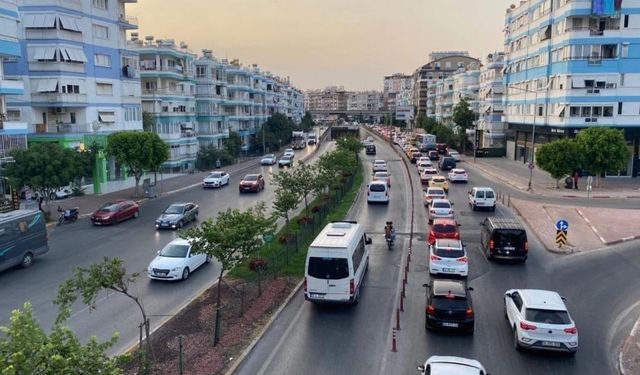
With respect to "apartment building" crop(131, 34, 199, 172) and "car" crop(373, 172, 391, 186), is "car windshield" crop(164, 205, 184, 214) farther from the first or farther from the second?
"apartment building" crop(131, 34, 199, 172)

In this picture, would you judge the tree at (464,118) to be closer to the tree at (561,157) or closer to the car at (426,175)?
the car at (426,175)

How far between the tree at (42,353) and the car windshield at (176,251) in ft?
51.9

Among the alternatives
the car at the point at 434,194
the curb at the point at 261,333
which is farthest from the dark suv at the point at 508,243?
the car at the point at 434,194

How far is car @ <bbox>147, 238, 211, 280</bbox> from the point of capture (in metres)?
22.5

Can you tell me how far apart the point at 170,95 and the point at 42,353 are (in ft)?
203

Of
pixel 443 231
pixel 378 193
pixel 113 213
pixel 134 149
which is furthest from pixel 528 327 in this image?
pixel 134 149

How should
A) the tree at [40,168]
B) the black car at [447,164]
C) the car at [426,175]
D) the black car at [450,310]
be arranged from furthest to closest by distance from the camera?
the black car at [447,164]
the car at [426,175]
the tree at [40,168]
the black car at [450,310]

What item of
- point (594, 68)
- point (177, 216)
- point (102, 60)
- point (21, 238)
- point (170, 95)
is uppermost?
point (102, 60)

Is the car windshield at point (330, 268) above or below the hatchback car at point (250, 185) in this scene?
above

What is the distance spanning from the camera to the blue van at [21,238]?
23797mm

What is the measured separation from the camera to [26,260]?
82.3ft

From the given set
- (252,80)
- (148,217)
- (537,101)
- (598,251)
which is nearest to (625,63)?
(537,101)

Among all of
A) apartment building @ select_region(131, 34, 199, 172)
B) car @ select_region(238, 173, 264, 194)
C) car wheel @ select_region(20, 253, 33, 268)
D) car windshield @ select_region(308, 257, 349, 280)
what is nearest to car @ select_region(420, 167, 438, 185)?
car @ select_region(238, 173, 264, 194)

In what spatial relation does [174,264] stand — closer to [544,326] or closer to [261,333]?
[261,333]
